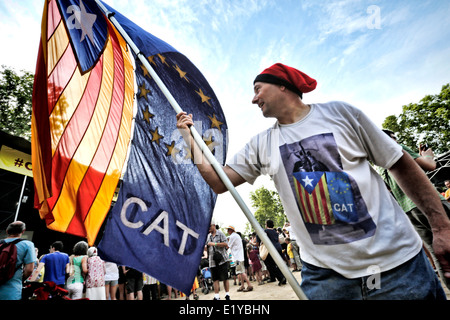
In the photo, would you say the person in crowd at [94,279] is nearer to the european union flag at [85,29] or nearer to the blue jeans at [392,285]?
the european union flag at [85,29]

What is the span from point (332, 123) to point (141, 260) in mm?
1902

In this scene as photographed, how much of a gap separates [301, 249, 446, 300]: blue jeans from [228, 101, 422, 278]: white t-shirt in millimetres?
42

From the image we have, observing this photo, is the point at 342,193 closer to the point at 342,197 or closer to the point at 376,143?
the point at 342,197

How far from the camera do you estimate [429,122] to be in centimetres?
2341

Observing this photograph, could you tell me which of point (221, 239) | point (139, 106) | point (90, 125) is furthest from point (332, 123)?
point (221, 239)

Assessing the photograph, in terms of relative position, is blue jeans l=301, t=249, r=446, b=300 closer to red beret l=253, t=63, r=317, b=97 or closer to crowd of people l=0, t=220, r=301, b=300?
red beret l=253, t=63, r=317, b=97

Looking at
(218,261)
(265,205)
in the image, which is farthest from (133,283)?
(265,205)

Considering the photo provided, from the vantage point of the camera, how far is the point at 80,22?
2.69 m

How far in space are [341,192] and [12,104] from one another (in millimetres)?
23851

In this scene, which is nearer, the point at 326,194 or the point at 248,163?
the point at 326,194

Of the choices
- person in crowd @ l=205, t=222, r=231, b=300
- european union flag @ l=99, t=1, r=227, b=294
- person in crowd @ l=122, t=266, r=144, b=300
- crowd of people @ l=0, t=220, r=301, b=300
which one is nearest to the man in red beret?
european union flag @ l=99, t=1, r=227, b=294

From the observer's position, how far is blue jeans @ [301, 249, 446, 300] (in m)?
1.16

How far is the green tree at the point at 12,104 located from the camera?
676 inches
